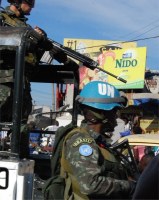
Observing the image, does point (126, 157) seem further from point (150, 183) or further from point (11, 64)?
point (150, 183)

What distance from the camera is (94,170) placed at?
241 cm

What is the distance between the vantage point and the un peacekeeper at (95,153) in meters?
2.41

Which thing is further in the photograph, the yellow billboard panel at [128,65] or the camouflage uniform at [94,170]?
the yellow billboard panel at [128,65]

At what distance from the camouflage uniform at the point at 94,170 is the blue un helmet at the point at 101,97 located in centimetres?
21

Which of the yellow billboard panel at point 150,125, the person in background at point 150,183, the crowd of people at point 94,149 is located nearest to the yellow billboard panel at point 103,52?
the yellow billboard panel at point 150,125

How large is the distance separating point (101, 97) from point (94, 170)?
482 millimetres

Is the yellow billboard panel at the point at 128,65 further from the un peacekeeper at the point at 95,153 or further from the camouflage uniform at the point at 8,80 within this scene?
the un peacekeeper at the point at 95,153

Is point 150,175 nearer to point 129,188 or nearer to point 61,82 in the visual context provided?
point 129,188

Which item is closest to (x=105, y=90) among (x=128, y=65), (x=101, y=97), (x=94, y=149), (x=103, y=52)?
(x=101, y=97)

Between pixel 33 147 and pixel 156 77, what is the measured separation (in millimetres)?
14395

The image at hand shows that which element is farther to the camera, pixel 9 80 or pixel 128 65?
pixel 128 65

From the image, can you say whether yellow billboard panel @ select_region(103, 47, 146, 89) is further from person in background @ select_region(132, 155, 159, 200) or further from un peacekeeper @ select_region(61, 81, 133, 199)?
person in background @ select_region(132, 155, 159, 200)

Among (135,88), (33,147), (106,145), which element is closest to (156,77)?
(135,88)

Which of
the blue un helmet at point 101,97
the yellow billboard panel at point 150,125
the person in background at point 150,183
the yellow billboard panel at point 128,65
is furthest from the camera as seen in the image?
the yellow billboard panel at point 128,65
